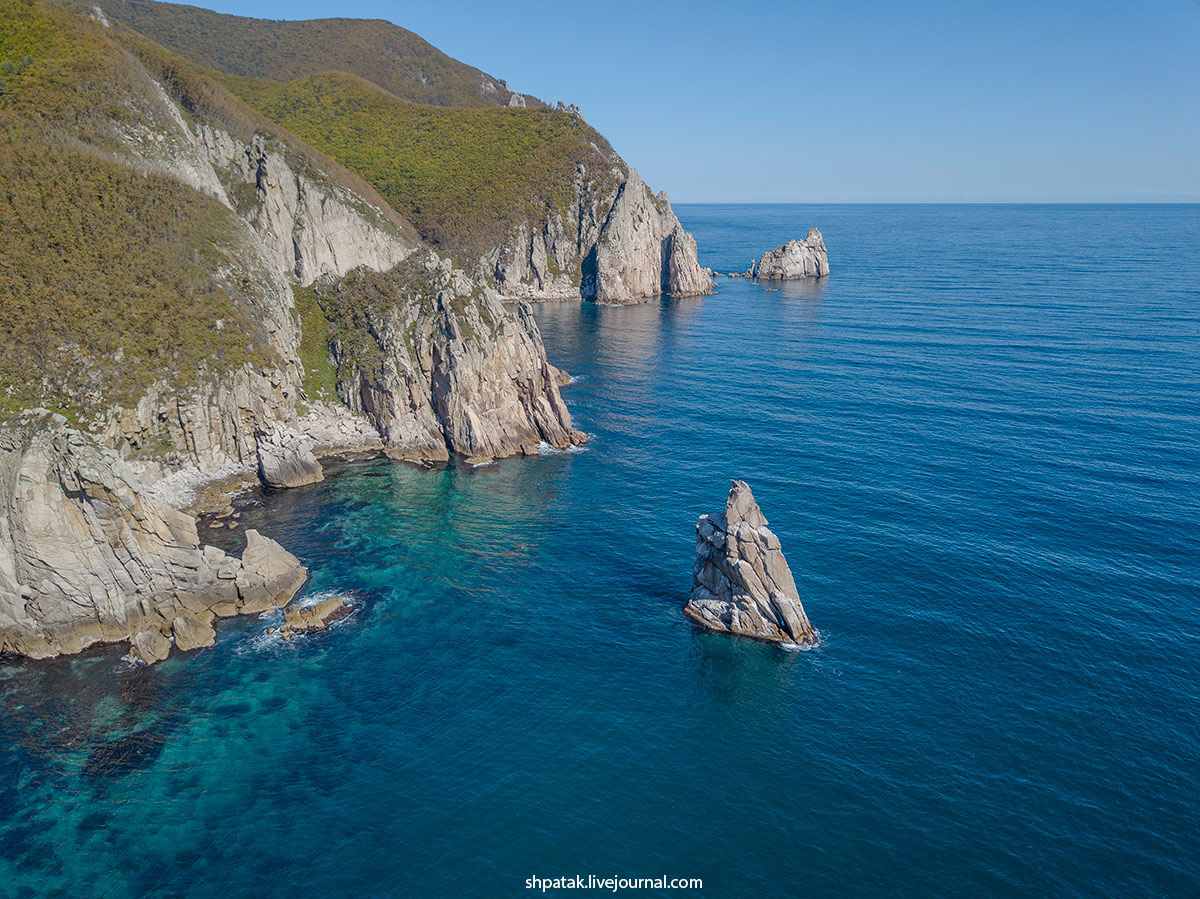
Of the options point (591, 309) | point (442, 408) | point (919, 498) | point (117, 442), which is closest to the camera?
point (117, 442)

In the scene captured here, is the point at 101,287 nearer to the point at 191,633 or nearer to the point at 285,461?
the point at 285,461

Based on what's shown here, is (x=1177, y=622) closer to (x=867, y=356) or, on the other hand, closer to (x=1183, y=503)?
(x=1183, y=503)

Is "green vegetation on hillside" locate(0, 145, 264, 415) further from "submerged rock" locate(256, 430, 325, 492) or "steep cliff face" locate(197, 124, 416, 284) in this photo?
"steep cliff face" locate(197, 124, 416, 284)

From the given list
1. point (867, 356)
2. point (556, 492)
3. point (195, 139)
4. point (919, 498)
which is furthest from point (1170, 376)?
point (195, 139)

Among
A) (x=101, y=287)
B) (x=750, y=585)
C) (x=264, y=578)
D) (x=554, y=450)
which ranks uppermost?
(x=101, y=287)

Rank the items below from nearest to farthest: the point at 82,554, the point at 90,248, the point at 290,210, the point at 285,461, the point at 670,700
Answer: the point at 670,700, the point at 82,554, the point at 90,248, the point at 285,461, the point at 290,210

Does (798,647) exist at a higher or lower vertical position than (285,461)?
lower

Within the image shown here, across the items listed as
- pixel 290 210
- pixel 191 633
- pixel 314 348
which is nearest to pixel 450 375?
pixel 314 348
